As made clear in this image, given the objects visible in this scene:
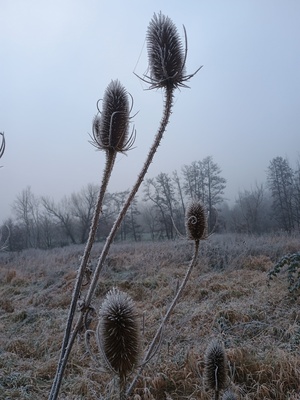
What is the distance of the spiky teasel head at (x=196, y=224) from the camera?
74.6 inches

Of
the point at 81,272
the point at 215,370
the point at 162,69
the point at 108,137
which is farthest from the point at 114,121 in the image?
the point at 215,370

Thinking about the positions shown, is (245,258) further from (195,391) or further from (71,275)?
(195,391)

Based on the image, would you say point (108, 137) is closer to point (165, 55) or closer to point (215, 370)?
point (165, 55)

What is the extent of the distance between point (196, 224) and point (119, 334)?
0.88 meters

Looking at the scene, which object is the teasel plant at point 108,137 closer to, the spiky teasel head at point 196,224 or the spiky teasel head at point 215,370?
the spiky teasel head at point 196,224

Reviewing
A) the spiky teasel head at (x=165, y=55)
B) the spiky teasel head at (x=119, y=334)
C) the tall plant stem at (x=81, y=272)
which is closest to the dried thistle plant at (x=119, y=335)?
the spiky teasel head at (x=119, y=334)

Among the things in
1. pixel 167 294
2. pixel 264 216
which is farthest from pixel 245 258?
pixel 264 216

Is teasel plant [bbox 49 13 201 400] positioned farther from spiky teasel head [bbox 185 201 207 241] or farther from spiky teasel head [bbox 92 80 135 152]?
spiky teasel head [bbox 185 201 207 241]

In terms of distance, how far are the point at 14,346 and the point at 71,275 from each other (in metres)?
5.65

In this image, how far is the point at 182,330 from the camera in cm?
595

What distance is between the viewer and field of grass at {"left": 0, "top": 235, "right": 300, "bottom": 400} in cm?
408

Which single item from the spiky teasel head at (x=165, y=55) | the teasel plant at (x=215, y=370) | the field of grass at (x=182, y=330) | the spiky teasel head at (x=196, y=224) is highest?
the spiky teasel head at (x=165, y=55)

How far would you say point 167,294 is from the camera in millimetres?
8406

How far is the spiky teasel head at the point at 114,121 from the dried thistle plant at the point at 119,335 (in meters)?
0.61
